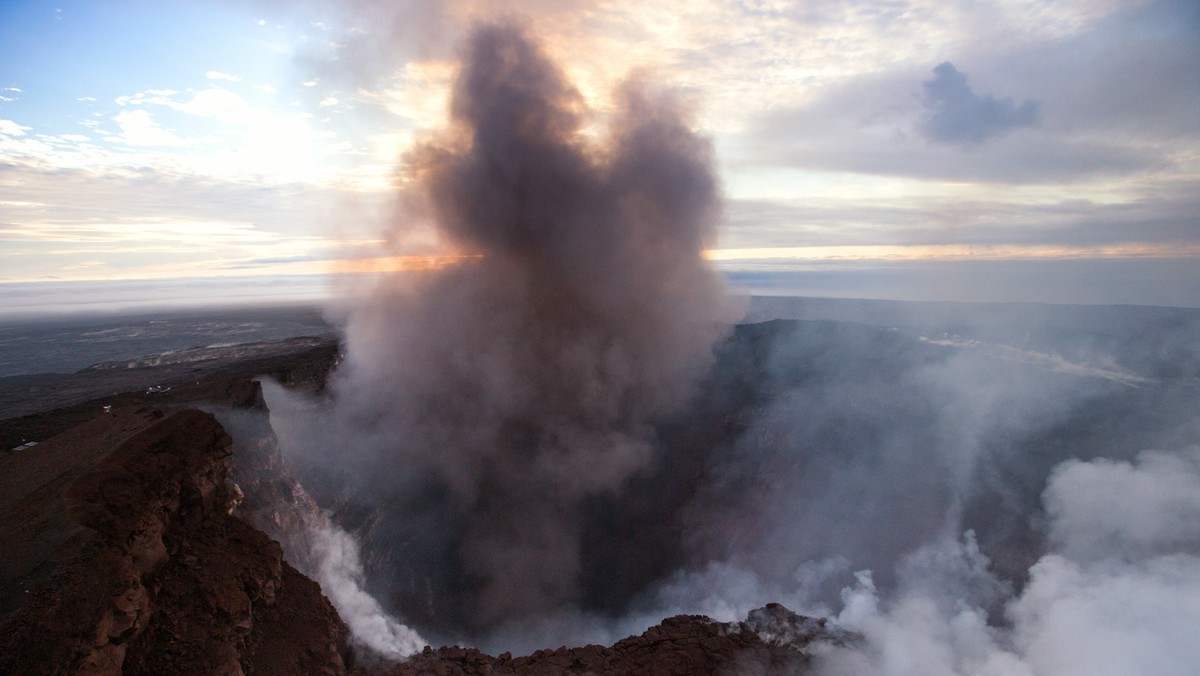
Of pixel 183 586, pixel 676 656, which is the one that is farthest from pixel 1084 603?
pixel 183 586

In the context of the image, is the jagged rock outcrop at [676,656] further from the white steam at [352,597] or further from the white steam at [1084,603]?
the white steam at [352,597]

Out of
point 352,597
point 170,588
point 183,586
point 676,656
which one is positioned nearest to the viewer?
point 170,588

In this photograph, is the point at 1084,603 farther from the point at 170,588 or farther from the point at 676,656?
the point at 170,588

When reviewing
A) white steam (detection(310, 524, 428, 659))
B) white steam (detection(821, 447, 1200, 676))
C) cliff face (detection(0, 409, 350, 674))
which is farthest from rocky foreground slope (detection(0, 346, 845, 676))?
white steam (detection(821, 447, 1200, 676))

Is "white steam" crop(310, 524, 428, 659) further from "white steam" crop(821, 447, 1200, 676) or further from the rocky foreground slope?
"white steam" crop(821, 447, 1200, 676)

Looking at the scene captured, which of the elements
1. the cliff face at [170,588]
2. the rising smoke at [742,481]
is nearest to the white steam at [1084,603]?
the rising smoke at [742,481]

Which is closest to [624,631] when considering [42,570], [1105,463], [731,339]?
[42,570]
